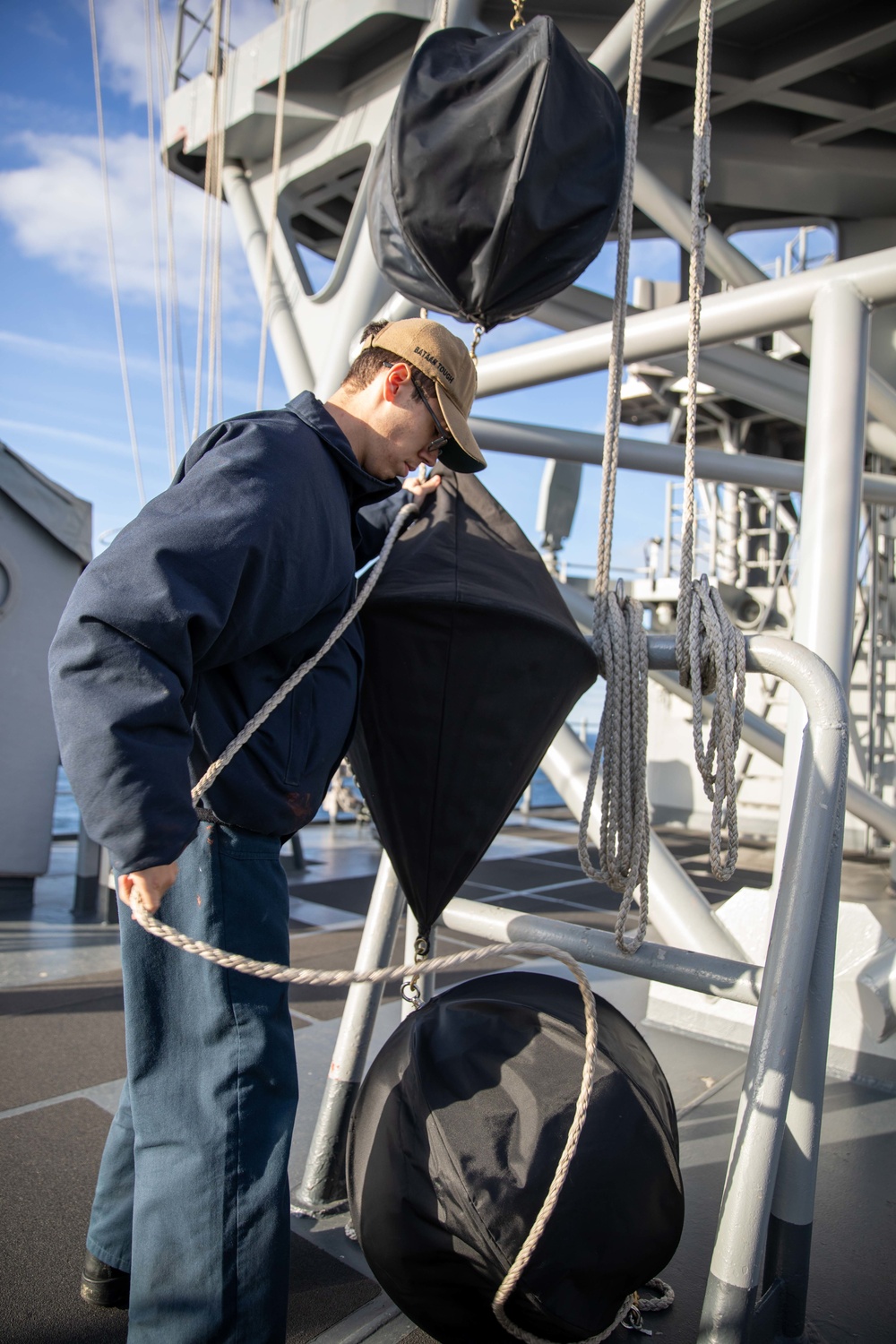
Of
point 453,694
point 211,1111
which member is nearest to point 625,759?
point 453,694

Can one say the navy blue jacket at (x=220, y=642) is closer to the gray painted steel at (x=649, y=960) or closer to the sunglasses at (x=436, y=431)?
the sunglasses at (x=436, y=431)

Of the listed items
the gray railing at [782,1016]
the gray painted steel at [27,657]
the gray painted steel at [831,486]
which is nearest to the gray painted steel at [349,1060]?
the gray railing at [782,1016]

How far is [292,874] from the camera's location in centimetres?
614

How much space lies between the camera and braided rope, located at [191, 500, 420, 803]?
4.33 ft

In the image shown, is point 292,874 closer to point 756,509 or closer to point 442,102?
point 442,102

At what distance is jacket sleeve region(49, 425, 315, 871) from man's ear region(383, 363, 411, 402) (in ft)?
1.57

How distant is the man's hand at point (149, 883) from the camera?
1174mm

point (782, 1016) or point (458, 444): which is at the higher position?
point (458, 444)

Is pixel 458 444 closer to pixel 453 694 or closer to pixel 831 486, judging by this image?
pixel 453 694

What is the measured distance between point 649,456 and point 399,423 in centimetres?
248

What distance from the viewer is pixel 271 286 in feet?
14.0

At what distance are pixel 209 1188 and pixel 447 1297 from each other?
0.37 m

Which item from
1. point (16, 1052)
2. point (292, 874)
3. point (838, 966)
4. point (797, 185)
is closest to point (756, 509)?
point (797, 185)

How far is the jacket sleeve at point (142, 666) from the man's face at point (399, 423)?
0.45m
